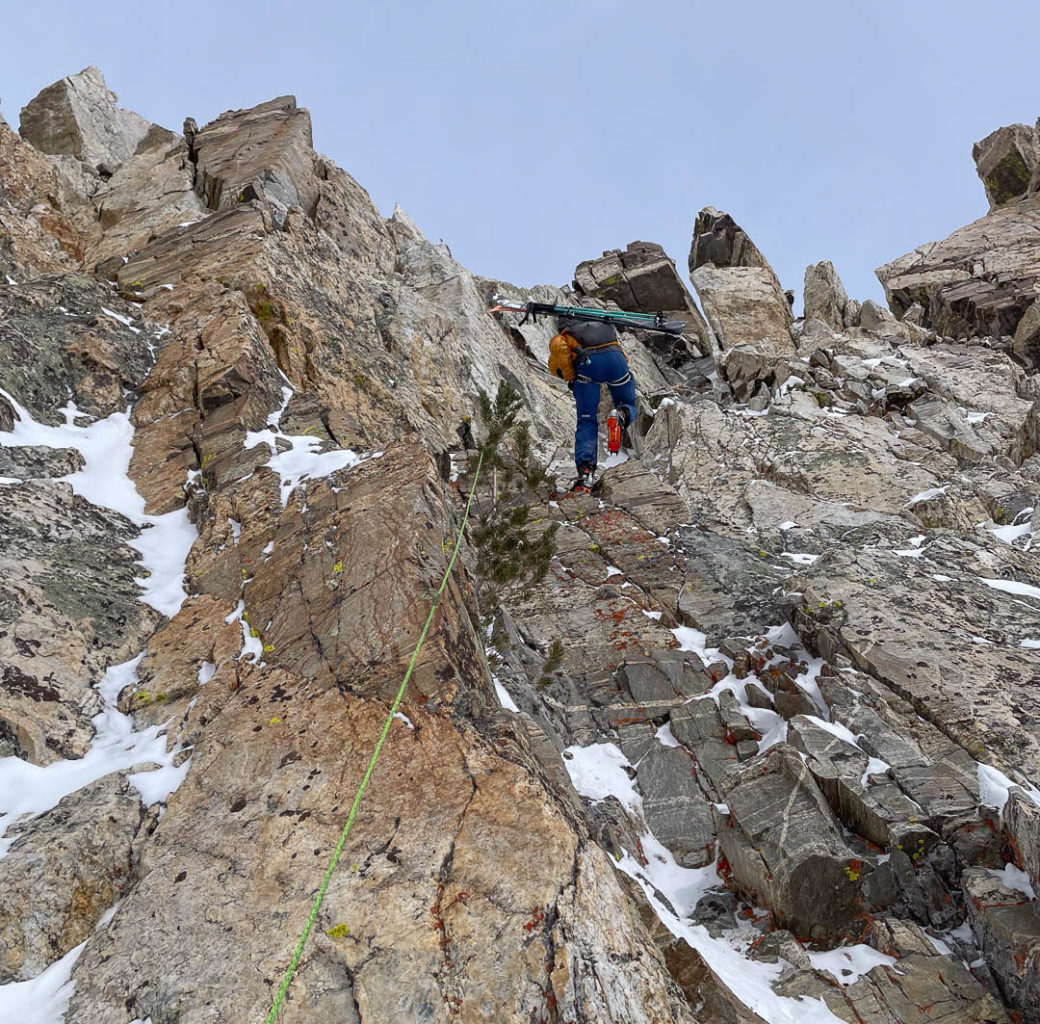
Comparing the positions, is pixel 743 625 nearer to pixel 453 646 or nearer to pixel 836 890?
pixel 836 890

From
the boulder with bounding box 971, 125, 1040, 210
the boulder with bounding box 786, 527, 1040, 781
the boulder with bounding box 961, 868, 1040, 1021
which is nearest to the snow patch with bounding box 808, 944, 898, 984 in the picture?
the boulder with bounding box 961, 868, 1040, 1021

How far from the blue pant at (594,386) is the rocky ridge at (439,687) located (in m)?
1.25

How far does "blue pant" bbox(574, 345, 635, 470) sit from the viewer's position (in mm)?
12844

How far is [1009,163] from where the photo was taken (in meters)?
38.0

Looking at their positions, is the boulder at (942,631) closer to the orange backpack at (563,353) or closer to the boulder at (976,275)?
the orange backpack at (563,353)

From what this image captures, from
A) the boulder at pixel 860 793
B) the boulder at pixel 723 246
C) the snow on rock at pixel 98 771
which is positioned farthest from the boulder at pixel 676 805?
the boulder at pixel 723 246

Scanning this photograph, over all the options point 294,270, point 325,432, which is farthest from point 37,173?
point 325,432

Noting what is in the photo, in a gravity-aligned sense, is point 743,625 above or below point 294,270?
below

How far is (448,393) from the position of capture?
1648 cm

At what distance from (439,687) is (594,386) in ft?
26.6

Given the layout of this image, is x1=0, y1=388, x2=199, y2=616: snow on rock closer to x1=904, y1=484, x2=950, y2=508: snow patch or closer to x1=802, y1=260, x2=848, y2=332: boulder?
x1=904, y1=484, x2=950, y2=508: snow patch

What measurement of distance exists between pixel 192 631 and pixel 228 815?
2289mm

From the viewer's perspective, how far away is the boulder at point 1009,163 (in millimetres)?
37531

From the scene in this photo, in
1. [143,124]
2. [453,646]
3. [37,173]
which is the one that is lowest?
[453,646]
